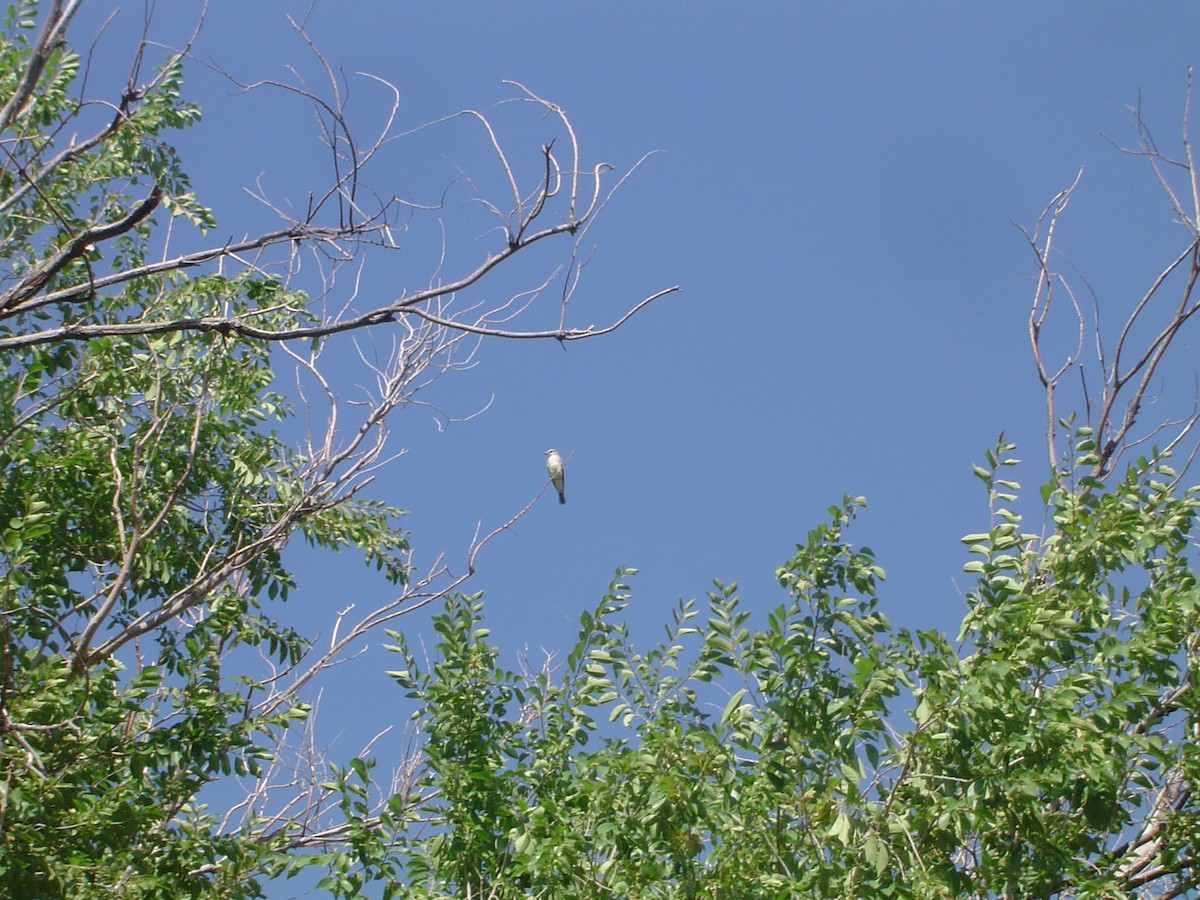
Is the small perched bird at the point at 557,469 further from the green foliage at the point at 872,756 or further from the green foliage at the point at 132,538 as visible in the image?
the green foliage at the point at 872,756

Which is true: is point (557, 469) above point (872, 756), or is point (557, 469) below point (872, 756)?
above

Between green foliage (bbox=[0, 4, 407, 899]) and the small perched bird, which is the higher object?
the small perched bird

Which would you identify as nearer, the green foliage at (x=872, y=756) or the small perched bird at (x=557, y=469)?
the green foliage at (x=872, y=756)

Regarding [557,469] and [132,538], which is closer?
[132,538]

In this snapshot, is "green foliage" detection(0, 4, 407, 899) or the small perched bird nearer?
"green foliage" detection(0, 4, 407, 899)

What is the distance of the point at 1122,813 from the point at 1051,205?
3.19 meters

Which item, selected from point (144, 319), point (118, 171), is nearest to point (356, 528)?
point (144, 319)

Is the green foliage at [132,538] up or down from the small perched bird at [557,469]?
down

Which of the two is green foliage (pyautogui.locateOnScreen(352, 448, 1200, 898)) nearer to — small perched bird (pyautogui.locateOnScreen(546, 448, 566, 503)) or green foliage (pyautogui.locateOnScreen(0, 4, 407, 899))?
green foliage (pyautogui.locateOnScreen(0, 4, 407, 899))

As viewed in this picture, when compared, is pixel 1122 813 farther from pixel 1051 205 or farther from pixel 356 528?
pixel 356 528

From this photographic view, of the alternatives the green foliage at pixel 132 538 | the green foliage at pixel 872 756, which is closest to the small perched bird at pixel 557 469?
the green foliage at pixel 132 538

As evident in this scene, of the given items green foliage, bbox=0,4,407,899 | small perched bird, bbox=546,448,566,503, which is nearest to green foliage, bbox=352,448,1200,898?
green foliage, bbox=0,4,407,899

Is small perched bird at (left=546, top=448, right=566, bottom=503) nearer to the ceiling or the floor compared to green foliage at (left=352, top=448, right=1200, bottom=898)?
nearer to the ceiling

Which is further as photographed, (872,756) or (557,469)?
(557,469)
